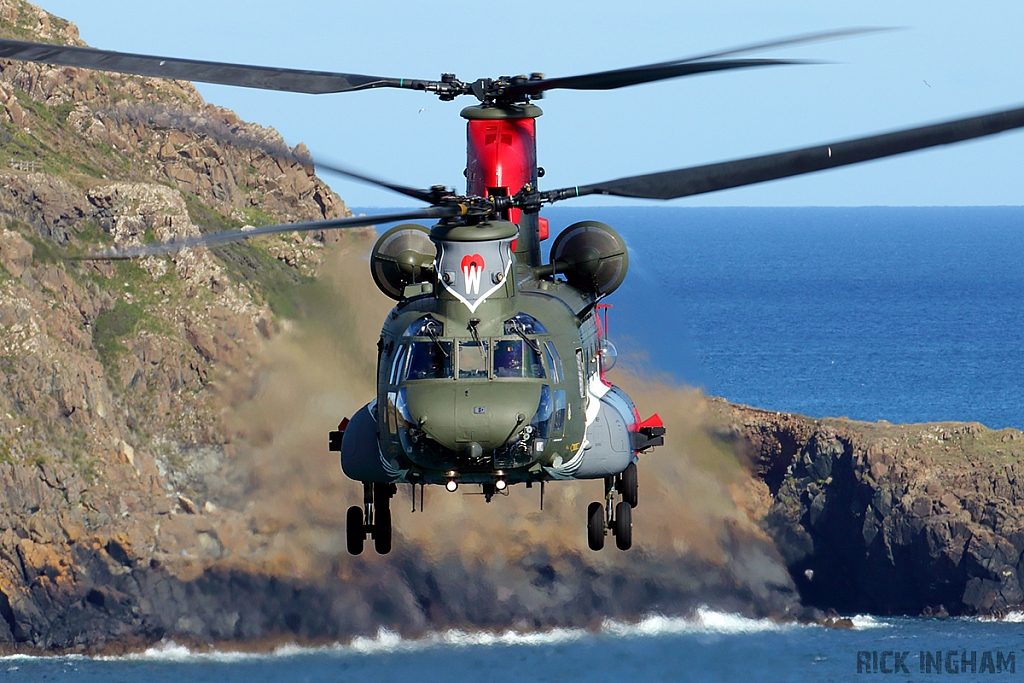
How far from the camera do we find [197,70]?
132ft

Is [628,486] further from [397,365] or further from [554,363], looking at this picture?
[397,365]

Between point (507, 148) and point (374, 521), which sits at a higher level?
point (507, 148)

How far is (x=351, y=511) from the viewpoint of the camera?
159 feet

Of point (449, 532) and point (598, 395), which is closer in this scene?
point (598, 395)

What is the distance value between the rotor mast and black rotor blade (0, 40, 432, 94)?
719 centimetres

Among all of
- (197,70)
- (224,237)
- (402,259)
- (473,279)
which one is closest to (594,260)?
(402,259)

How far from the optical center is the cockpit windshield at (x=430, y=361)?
41.2 meters

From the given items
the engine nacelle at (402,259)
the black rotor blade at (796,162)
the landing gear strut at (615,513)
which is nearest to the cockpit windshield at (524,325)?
the black rotor blade at (796,162)

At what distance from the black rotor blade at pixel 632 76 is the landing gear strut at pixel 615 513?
1136 centimetres

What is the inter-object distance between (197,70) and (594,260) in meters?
13.4

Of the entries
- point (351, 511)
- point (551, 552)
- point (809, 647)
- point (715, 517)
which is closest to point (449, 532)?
point (551, 552)

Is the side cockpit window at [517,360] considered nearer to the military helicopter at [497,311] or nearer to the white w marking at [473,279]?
the military helicopter at [497,311]

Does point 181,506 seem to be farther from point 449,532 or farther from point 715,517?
point 715,517

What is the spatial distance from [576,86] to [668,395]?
9122cm
